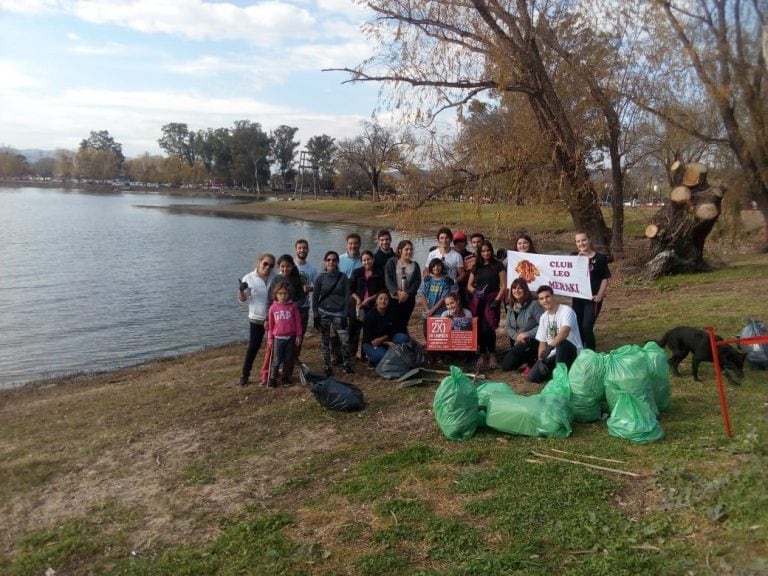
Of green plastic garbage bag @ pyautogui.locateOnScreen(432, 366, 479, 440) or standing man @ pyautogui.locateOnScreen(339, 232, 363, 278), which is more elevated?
standing man @ pyautogui.locateOnScreen(339, 232, 363, 278)

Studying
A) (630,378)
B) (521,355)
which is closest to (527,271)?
(521,355)

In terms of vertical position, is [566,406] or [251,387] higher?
[566,406]

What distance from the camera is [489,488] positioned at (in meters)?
4.48

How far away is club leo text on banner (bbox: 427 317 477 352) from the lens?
7.90 meters

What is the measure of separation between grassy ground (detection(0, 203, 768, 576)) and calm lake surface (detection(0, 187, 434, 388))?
5.80 meters

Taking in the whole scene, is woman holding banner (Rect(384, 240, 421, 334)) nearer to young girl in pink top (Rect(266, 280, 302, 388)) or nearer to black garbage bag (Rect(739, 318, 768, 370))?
young girl in pink top (Rect(266, 280, 302, 388))

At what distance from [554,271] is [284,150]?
11621 cm

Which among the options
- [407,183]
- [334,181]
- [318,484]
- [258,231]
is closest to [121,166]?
[334,181]

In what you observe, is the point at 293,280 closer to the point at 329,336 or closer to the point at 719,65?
the point at 329,336

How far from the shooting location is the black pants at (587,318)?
7648 mm

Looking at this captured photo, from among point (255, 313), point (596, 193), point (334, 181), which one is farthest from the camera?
point (334, 181)

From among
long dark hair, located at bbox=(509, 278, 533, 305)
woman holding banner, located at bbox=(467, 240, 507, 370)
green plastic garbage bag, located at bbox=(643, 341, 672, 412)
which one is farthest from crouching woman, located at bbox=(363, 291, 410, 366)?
green plastic garbage bag, located at bbox=(643, 341, 672, 412)

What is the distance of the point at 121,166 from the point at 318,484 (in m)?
160

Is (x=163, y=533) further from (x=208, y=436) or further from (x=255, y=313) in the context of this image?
(x=255, y=313)
